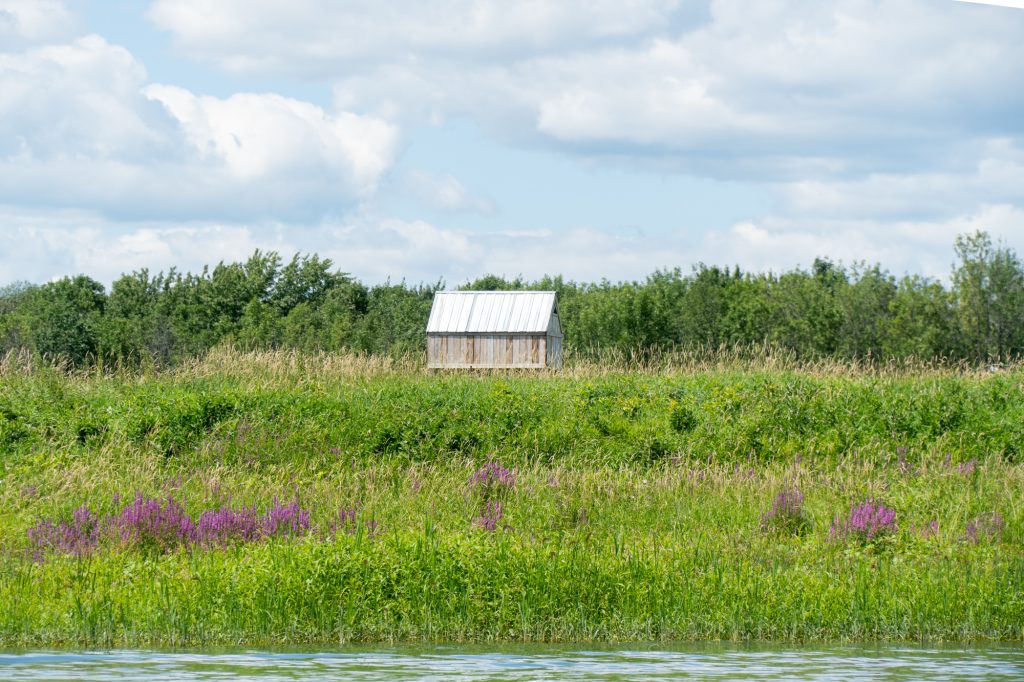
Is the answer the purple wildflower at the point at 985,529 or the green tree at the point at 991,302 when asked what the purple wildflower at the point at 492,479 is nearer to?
the purple wildflower at the point at 985,529

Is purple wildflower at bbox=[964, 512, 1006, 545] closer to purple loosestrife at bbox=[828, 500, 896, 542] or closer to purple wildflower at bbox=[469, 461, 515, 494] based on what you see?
purple loosestrife at bbox=[828, 500, 896, 542]

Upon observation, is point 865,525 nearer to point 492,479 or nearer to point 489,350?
point 492,479

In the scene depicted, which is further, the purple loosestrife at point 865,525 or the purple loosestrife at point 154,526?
the purple loosestrife at point 865,525

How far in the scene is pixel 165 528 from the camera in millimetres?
11180

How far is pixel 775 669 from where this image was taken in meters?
6.79

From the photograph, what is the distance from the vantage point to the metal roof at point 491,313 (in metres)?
35.8

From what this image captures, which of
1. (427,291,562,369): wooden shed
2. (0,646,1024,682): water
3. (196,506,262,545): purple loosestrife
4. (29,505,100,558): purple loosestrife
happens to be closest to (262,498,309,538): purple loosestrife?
(196,506,262,545): purple loosestrife

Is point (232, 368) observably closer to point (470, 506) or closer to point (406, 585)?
point (470, 506)

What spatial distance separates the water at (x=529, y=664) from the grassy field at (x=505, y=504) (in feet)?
1.81

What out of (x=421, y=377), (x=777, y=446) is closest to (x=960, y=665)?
(x=777, y=446)

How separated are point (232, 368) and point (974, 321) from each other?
1154 inches

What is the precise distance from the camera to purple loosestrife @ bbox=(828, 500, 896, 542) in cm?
1136

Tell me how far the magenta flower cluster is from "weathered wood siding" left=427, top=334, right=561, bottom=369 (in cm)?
2409

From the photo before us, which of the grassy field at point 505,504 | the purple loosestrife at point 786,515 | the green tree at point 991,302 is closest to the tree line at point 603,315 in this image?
the green tree at point 991,302
